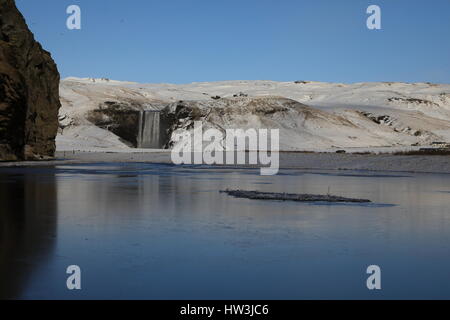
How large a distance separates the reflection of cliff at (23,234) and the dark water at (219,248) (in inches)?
0.8

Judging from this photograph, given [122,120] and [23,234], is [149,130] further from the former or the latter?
[23,234]

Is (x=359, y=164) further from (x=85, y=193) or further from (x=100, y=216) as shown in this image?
(x=100, y=216)

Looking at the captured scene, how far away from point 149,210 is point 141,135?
85680 mm

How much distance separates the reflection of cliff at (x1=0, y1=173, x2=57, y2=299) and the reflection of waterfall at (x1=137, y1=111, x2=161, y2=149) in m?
77.0

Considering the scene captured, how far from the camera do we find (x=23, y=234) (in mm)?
11961

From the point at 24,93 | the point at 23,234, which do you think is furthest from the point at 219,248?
the point at 24,93

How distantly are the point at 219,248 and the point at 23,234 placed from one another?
396 cm

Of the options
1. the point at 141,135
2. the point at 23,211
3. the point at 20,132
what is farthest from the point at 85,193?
the point at 141,135

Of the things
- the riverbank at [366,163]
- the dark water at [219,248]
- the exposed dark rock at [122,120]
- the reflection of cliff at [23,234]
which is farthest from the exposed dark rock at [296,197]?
the exposed dark rock at [122,120]

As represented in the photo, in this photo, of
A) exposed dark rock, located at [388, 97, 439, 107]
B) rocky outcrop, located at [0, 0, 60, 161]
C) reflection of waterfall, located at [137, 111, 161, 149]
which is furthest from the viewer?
exposed dark rock, located at [388, 97, 439, 107]

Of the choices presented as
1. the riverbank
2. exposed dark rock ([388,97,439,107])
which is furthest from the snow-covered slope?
the riverbank

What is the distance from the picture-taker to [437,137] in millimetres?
107062

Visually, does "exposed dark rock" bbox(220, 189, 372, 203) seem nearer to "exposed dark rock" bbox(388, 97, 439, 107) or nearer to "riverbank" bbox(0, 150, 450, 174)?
"riverbank" bbox(0, 150, 450, 174)

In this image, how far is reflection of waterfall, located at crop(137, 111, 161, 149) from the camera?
9881 cm
